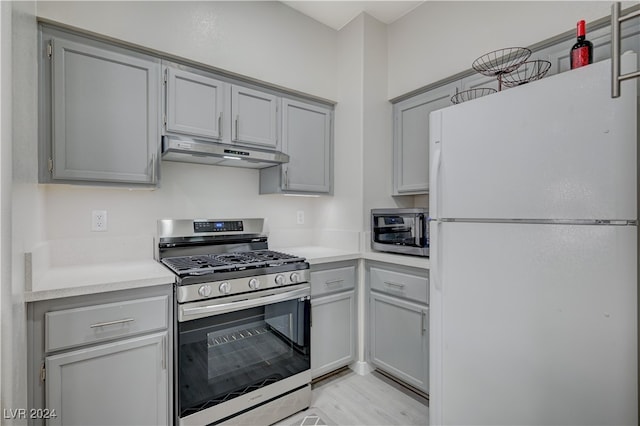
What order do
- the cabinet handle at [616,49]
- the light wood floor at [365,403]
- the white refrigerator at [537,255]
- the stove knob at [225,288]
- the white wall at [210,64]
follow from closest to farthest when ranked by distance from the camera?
the cabinet handle at [616,49]
the white refrigerator at [537,255]
the stove knob at [225,288]
the white wall at [210,64]
the light wood floor at [365,403]

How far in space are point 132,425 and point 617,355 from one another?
6.54 ft

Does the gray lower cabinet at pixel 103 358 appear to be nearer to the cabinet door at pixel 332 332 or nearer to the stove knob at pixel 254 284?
the stove knob at pixel 254 284

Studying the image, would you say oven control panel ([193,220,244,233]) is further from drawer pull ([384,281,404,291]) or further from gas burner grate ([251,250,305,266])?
drawer pull ([384,281,404,291])

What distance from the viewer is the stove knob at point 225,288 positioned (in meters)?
1.65

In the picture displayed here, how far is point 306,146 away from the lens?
8.32 feet

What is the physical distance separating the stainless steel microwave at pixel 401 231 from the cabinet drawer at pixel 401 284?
6.6 inches

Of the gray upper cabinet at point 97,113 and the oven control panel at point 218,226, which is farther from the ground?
the gray upper cabinet at point 97,113

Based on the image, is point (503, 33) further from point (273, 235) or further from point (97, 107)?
point (97, 107)

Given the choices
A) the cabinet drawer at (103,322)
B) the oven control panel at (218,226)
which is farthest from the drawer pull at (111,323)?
the oven control panel at (218,226)

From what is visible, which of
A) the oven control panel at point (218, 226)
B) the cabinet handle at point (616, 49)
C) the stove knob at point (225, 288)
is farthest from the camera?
the oven control panel at point (218, 226)

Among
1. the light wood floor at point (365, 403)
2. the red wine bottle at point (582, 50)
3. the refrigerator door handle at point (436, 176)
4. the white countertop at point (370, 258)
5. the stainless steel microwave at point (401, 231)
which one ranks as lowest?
the light wood floor at point (365, 403)

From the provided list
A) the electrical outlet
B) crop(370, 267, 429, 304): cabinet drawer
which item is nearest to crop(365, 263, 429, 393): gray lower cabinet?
crop(370, 267, 429, 304): cabinet drawer

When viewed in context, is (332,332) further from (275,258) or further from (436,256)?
(436,256)

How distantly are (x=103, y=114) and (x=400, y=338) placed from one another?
2241 mm
